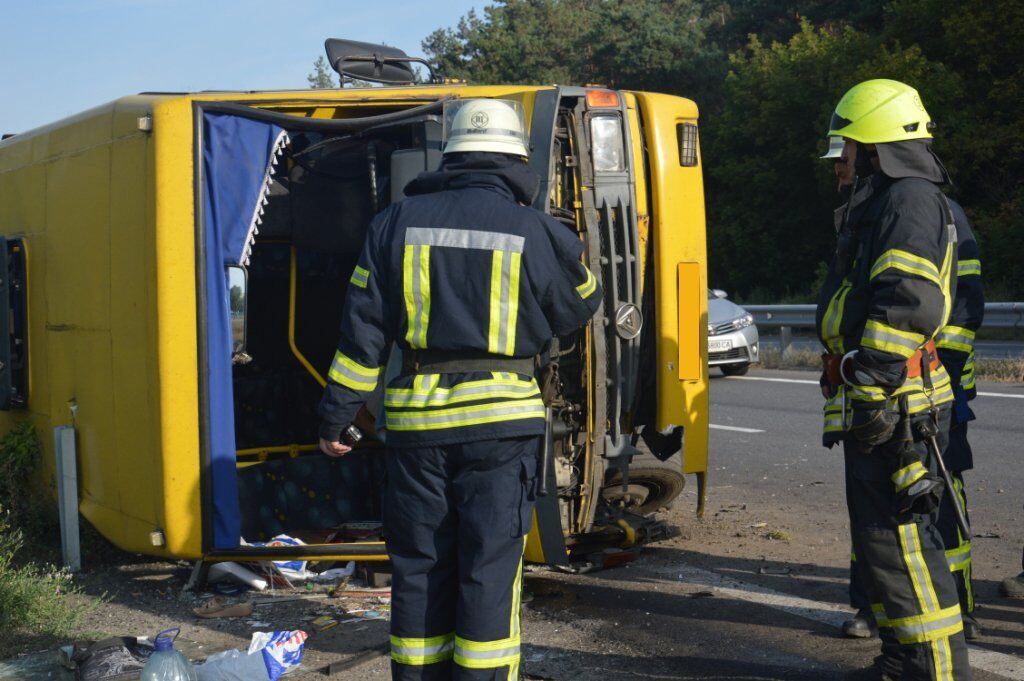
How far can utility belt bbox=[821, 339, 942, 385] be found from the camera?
13.0 feet

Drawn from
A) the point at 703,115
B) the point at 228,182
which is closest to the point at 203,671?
the point at 228,182

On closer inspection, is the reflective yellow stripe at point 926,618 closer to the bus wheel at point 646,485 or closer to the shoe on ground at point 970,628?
the shoe on ground at point 970,628

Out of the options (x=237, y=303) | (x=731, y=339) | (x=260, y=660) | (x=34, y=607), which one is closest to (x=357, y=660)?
(x=260, y=660)

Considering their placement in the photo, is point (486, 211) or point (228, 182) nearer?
point (486, 211)

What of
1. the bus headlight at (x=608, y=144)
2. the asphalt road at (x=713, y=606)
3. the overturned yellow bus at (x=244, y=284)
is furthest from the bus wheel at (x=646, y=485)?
the bus headlight at (x=608, y=144)

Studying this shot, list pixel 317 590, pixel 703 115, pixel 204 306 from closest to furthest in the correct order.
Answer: pixel 204 306
pixel 317 590
pixel 703 115

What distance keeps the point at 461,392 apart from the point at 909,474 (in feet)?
4.78

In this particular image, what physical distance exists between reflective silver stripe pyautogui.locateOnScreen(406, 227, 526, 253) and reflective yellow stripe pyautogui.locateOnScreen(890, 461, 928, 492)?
4.67 ft

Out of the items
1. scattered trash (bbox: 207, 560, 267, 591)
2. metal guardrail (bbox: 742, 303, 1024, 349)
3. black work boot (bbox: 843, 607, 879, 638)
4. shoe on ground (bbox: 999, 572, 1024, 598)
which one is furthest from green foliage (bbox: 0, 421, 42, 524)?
metal guardrail (bbox: 742, 303, 1024, 349)

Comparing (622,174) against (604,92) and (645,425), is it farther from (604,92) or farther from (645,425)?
(645,425)

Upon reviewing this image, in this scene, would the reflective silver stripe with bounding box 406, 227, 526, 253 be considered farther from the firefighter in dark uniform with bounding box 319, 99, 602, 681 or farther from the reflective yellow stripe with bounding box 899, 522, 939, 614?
the reflective yellow stripe with bounding box 899, 522, 939, 614

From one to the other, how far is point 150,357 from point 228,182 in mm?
846

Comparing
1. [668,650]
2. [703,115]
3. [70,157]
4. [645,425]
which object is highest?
[703,115]

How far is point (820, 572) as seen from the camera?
5.73 meters
